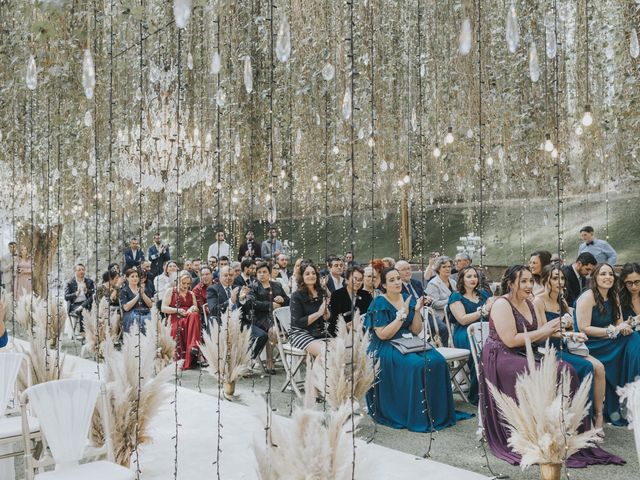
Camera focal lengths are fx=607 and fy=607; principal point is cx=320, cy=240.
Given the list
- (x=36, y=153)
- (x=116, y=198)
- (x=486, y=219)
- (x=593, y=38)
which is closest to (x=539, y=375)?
(x=593, y=38)

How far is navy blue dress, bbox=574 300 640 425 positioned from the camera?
13.9ft

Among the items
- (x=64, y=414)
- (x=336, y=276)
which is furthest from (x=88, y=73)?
(x=336, y=276)

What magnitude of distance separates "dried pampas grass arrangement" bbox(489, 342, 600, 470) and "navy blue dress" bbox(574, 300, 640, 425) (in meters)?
1.29

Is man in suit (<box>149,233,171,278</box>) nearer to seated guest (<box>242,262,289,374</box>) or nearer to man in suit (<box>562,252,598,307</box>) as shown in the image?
seated guest (<box>242,262,289,374</box>)

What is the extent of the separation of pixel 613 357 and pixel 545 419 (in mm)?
1613

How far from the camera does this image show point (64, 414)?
266 cm

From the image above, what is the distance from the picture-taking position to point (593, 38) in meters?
7.09

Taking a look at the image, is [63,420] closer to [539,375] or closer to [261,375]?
[539,375]

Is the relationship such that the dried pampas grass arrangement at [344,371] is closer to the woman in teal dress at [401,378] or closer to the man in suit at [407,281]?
the woman in teal dress at [401,378]

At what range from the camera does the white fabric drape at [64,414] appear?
2.59m

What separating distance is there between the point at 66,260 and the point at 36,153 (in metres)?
Answer: 8.29

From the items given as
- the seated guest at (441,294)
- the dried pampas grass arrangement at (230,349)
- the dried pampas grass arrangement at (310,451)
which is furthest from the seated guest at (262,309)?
the dried pampas grass arrangement at (310,451)

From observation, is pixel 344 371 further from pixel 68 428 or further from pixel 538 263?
pixel 538 263

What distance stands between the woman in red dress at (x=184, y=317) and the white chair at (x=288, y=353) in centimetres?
133
